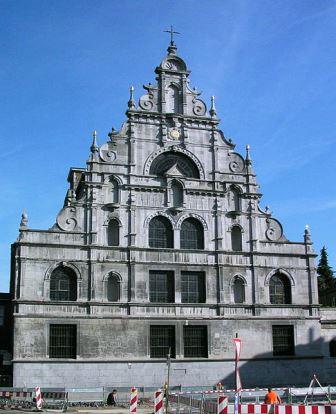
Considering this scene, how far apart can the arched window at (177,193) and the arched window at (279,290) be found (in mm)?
8707

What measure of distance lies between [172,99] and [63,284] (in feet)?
51.7

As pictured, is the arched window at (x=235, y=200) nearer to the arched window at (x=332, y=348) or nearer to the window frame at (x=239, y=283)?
the window frame at (x=239, y=283)

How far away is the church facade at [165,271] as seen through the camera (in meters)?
39.9

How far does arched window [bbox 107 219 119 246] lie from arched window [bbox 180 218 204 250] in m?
4.57

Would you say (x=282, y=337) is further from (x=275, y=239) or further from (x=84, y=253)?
(x=84, y=253)

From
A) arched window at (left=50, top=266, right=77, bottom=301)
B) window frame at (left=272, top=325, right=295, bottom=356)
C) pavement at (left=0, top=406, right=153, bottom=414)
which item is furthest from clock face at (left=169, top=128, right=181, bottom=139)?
pavement at (left=0, top=406, right=153, bottom=414)

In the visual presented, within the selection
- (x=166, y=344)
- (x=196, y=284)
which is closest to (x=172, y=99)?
(x=196, y=284)

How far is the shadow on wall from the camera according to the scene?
1684 inches

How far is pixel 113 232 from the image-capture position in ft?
140

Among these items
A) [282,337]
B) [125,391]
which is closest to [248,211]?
[282,337]

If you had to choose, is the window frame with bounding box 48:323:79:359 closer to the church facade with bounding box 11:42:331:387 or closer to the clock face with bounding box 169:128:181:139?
the church facade with bounding box 11:42:331:387

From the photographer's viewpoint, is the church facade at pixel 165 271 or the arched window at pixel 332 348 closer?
the church facade at pixel 165 271

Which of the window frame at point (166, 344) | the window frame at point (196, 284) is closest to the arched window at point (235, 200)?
the window frame at point (196, 284)

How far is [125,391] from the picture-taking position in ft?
126
